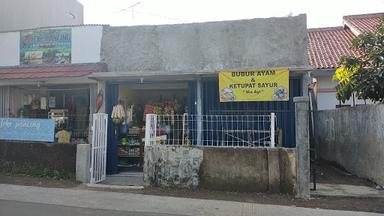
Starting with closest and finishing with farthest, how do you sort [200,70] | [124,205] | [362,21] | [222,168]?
[124,205] → [222,168] → [200,70] → [362,21]

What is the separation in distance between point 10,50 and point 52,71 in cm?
223

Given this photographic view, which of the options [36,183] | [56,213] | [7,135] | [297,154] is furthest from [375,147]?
[7,135]

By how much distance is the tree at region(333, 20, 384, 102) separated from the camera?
1076 centimetres

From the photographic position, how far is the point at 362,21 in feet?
71.2

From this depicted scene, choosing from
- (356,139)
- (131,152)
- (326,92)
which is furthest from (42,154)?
(326,92)

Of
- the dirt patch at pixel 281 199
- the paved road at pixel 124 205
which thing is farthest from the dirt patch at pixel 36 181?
the dirt patch at pixel 281 199

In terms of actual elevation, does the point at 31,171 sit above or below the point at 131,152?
below

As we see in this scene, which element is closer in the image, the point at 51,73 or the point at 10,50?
the point at 51,73

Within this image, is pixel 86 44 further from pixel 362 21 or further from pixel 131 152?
pixel 362 21

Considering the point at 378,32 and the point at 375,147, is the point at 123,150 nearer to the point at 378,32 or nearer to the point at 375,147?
the point at 375,147

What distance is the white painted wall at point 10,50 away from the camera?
536 inches

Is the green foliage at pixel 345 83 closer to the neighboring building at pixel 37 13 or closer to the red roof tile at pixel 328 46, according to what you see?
the red roof tile at pixel 328 46

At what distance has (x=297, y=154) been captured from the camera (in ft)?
31.6

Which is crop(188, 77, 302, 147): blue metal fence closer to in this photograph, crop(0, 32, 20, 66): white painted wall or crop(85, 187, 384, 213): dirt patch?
crop(85, 187, 384, 213): dirt patch
